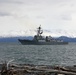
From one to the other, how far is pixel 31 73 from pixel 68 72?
3.33m

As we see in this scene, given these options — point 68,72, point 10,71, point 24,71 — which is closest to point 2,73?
point 10,71

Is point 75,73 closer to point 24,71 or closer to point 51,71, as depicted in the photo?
point 51,71

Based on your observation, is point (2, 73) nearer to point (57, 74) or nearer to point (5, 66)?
point (5, 66)

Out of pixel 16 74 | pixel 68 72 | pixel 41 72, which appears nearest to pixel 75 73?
pixel 68 72

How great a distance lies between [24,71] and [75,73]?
466 cm

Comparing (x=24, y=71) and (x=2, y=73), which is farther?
(x=24, y=71)

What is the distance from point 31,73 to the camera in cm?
2920

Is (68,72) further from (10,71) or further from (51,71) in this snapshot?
(10,71)

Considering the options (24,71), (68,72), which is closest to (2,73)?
(24,71)

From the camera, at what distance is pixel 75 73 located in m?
27.8

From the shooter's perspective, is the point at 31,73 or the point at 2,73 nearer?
the point at 2,73

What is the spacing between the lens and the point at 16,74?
27.1 m

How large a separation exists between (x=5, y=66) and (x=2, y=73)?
2.88 feet

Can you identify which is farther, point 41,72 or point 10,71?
point 41,72
